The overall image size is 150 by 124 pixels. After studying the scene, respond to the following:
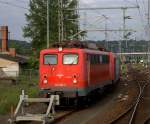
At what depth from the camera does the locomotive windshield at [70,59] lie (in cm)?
2167

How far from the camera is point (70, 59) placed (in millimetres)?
21766

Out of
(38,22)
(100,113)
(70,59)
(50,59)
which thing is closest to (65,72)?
(70,59)

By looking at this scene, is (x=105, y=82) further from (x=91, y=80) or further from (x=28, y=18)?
(x=28, y=18)

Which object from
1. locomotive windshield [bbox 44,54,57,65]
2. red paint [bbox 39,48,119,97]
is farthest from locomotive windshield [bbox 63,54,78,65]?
locomotive windshield [bbox 44,54,57,65]

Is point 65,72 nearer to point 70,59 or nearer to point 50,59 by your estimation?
point 70,59

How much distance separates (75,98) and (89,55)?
2.37 meters

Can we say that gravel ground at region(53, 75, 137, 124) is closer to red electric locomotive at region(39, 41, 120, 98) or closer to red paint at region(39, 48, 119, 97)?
red electric locomotive at region(39, 41, 120, 98)

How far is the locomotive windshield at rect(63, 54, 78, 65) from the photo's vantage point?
2167cm

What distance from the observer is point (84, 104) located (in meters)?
23.7

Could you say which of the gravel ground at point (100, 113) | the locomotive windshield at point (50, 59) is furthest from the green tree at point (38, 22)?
the locomotive windshield at point (50, 59)

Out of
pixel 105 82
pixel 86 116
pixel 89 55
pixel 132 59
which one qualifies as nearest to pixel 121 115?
pixel 86 116

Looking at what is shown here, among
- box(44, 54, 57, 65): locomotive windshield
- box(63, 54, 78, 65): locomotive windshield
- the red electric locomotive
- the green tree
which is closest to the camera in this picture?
the red electric locomotive

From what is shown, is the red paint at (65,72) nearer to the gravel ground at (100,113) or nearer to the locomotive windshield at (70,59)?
the locomotive windshield at (70,59)

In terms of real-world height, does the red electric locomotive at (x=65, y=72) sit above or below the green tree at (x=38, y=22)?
below
